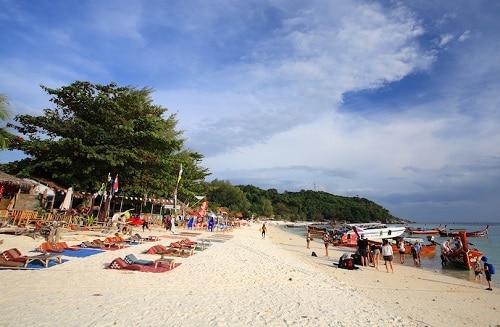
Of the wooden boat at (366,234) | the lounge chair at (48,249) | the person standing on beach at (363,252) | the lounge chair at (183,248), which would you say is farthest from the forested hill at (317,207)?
the lounge chair at (48,249)

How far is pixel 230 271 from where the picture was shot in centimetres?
1061

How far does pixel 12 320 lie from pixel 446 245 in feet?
78.1

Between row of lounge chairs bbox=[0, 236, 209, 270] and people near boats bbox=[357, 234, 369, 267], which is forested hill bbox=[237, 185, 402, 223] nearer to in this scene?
people near boats bbox=[357, 234, 369, 267]

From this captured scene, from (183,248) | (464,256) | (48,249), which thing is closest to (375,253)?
(464,256)

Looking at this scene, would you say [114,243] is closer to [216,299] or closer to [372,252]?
[216,299]

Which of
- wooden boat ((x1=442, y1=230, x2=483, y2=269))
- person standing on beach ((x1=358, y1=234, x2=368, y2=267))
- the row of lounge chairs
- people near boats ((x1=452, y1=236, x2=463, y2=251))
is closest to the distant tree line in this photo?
people near boats ((x1=452, y1=236, x2=463, y2=251))

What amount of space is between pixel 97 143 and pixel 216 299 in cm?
2183

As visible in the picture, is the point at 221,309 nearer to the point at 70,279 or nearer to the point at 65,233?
the point at 70,279

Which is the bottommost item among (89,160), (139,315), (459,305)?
(459,305)

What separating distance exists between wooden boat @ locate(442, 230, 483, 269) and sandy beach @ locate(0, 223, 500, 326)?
6.80m

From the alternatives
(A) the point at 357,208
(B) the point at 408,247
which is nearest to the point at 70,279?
(B) the point at 408,247

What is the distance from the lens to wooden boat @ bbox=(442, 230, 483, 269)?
60.5ft

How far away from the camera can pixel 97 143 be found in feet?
81.6

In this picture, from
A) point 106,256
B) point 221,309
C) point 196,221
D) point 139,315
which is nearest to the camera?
point 139,315
